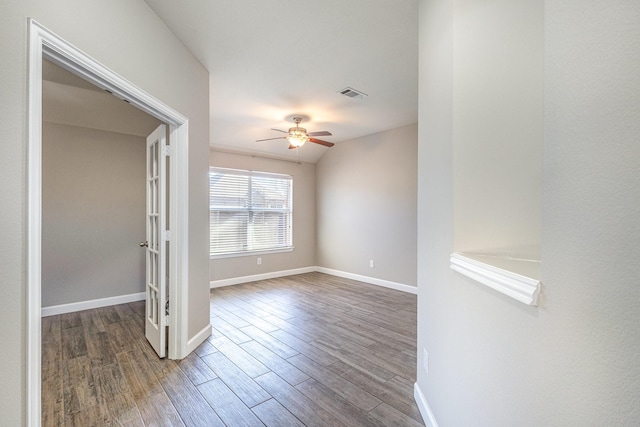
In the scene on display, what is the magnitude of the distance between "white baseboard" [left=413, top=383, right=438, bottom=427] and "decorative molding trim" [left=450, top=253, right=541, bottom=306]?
98cm

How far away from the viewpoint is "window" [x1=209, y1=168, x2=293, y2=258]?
4926 mm

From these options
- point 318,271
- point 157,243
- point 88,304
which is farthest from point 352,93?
point 88,304

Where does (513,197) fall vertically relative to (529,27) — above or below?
below

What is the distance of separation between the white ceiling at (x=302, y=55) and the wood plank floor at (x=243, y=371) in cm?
276

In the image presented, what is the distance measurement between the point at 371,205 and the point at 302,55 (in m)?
3.14

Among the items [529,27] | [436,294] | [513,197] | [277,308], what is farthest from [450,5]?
[277,308]

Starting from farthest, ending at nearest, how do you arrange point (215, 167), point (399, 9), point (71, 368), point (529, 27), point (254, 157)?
point (254, 157), point (215, 167), point (71, 368), point (399, 9), point (529, 27)

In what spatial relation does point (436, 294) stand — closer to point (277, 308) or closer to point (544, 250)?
point (544, 250)

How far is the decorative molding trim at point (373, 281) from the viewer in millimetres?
4609

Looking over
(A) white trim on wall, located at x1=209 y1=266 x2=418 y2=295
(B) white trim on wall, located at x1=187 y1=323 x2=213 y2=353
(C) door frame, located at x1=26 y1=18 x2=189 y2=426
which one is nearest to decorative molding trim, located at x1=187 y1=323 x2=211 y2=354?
(B) white trim on wall, located at x1=187 y1=323 x2=213 y2=353

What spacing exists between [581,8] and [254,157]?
514 cm

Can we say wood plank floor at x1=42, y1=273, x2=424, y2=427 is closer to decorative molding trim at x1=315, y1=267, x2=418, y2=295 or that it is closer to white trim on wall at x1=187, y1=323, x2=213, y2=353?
white trim on wall at x1=187, y1=323, x2=213, y2=353

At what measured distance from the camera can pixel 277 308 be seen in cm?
381

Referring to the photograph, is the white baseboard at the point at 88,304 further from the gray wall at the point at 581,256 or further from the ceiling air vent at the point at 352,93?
the gray wall at the point at 581,256
